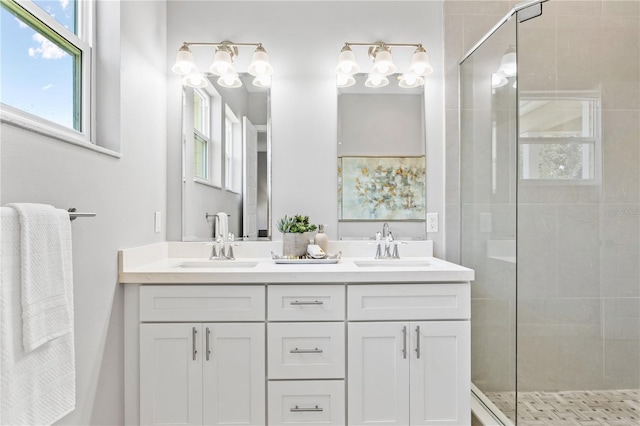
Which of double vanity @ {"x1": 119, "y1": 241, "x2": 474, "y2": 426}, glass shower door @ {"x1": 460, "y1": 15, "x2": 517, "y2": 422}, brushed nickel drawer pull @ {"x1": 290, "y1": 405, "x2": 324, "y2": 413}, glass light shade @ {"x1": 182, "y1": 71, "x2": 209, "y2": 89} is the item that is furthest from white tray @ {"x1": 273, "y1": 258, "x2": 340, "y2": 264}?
glass light shade @ {"x1": 182, "y1": 71, "x2": 209, "y2": 89}

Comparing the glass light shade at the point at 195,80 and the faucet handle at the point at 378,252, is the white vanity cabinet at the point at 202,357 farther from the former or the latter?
the glass light shade at the point at 195,80

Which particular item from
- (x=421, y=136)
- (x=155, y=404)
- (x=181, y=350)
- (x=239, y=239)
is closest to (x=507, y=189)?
(x=421, y=136)

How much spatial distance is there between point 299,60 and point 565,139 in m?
1.58

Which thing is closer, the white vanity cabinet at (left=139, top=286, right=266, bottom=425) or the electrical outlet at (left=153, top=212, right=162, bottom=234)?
the white vanity cabinet at (left=139, top=286, right=266, bottom=425)

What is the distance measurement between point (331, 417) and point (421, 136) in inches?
62.7

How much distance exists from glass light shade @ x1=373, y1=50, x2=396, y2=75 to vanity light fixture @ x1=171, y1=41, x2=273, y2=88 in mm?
616

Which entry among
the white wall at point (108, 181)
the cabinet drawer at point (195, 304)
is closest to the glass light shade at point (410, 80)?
the white wall at point (108, 181)

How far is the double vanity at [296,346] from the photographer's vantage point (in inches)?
62.8

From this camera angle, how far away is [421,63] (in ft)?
6.86

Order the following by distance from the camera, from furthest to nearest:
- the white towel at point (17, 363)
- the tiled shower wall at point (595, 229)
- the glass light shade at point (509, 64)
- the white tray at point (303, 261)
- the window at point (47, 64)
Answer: the tiled shower wall at point (595, 229) < the white tray at point (303, 261) < the glass light shade at point (509, 64) < the window at point (47, 64) < the white towel at point (17, 363)

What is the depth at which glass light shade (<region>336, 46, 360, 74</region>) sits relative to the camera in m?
2.06

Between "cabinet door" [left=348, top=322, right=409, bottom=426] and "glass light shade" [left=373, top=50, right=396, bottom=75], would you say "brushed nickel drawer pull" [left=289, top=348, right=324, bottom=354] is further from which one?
"glass light shade" [left=373, top=50, right=396, bottom=75]

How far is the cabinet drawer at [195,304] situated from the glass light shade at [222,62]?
4.05 ft

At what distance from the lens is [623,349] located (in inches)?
79.7
